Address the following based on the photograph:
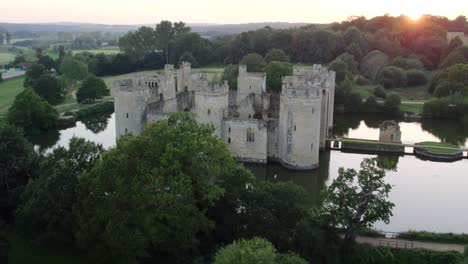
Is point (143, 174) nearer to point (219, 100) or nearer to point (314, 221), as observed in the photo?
point (314, 221)

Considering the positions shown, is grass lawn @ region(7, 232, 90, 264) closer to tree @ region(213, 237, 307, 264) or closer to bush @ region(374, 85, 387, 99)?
tree @ region(213, 237, 307, 264)

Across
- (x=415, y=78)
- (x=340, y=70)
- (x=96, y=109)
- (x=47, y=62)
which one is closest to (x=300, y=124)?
(x=96, y=109)

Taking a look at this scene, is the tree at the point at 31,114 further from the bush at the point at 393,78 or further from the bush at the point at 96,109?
the bush at the point at 393,78

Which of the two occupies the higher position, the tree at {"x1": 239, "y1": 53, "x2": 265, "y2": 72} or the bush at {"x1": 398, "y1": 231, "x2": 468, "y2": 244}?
the tree at {"x1": 239, "y1": 53, "x2": 265, "y2": 72}

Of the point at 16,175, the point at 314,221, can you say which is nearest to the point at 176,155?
the point at 314,221

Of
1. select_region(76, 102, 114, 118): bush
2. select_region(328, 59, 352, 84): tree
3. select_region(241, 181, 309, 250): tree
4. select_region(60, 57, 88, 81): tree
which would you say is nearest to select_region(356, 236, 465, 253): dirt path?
select_region(241, 181, 309, 250): tree

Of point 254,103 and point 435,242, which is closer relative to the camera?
point 435,242

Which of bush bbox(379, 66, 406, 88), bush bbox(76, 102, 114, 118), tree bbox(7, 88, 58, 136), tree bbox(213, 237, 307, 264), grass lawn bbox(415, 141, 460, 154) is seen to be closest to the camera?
tree bbox(213, 237, 307, 264)

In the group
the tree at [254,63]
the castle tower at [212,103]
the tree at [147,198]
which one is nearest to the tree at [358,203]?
the tree at [147,198]
